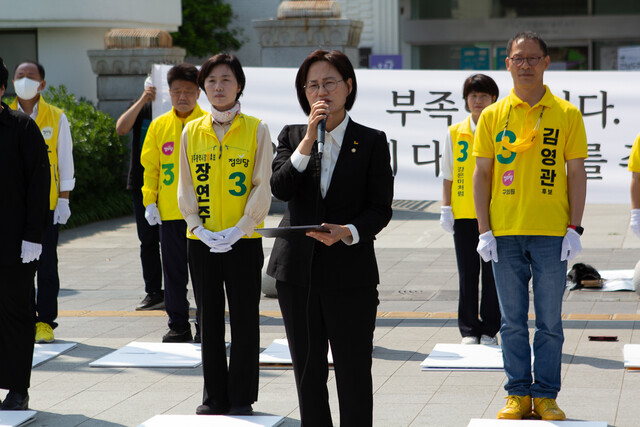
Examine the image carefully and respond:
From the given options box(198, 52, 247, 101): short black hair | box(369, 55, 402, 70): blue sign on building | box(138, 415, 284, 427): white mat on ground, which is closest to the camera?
box(138, 415, 284, 427): white mat on ground

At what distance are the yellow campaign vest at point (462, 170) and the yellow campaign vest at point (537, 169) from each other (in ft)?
5.90

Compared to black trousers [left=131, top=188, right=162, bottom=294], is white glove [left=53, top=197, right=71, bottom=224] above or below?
above

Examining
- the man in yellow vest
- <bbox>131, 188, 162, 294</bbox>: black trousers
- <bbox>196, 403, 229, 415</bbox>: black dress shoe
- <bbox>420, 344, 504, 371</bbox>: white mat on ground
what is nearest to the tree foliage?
<bbox>131, 188, 162, 294</bbox>: black trousers

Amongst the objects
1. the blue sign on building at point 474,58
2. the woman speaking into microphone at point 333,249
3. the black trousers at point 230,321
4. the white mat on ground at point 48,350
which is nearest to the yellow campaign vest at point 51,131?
the white mat on ground at point 48,350

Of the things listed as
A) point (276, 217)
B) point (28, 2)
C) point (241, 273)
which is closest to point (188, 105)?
point (241, 273)

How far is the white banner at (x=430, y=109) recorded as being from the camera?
9742mm

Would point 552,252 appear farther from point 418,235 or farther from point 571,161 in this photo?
point 418,235

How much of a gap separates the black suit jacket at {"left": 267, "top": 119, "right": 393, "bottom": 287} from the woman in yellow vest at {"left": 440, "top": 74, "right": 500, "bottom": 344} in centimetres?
283

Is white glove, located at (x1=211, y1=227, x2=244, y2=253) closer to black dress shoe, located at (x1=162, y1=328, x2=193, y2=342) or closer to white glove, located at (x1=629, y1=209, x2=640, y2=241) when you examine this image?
black dress shoe, located at (x1=162, y1=328, x2=193, y2=342)

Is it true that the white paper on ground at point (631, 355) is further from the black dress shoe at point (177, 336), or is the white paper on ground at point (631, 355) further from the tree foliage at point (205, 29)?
the tree foliage at point (205, 29)

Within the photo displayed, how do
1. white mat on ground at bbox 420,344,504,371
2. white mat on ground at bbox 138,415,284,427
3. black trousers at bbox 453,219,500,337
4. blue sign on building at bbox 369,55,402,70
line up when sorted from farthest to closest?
1. blue sign on building at bbox 369,55,402,70
2. black trousers at bbox 453,219,500,337
3. white mat on ground at bbox 420,344,504,371
4. white mat on ground at bbox 138,415,284,427

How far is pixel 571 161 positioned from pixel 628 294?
A: 4.20 m

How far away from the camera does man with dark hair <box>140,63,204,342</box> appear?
791cm

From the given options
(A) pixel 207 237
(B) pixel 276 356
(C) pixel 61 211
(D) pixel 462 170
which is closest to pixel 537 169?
(A) pixel 207 237
